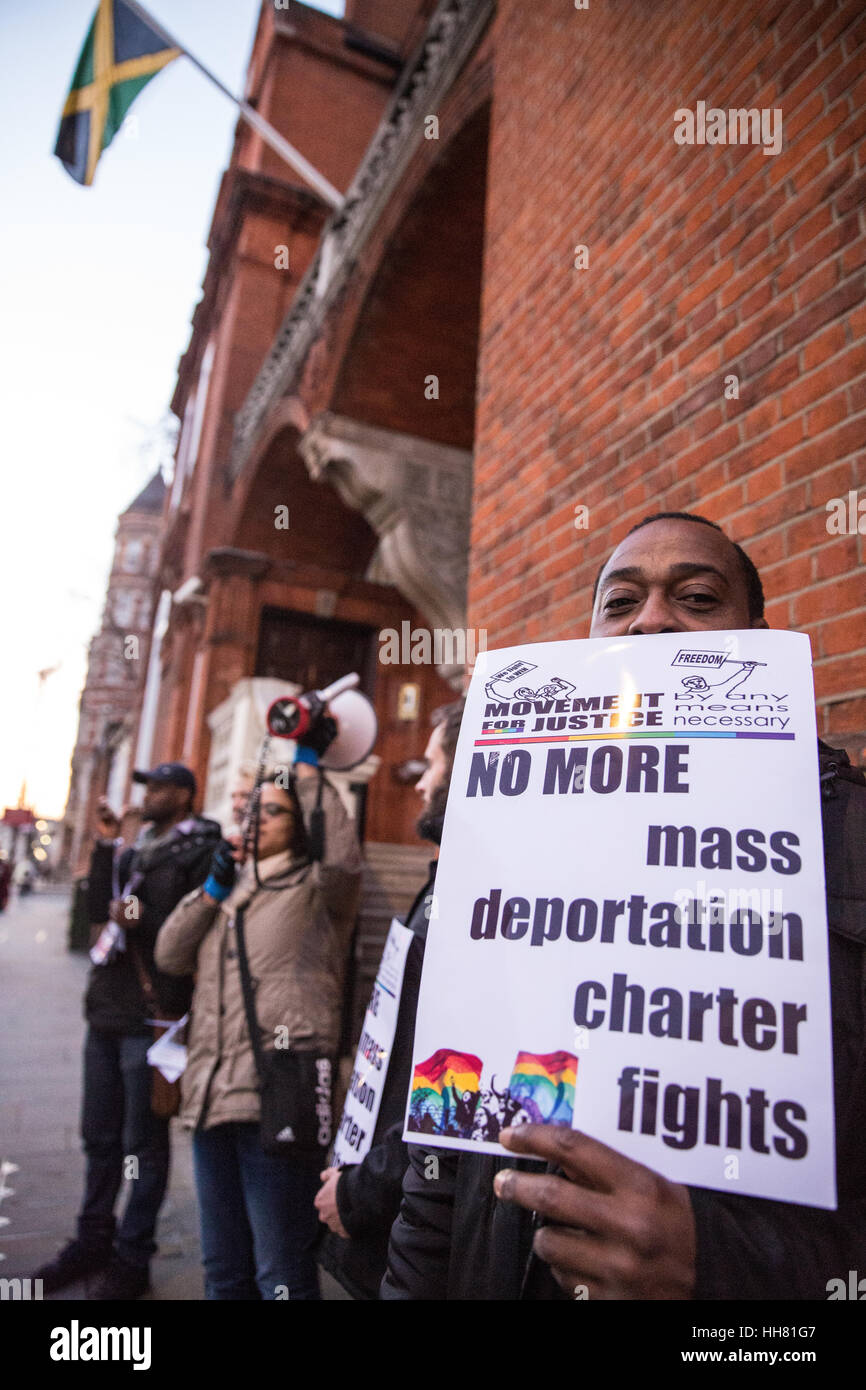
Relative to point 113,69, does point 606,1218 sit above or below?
below

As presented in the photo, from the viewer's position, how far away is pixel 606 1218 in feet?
2.71

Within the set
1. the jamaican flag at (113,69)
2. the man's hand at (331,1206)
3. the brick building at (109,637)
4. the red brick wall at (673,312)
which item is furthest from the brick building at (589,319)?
the brick building at (109,637)

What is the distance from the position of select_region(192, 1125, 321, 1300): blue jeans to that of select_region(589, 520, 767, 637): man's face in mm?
1829

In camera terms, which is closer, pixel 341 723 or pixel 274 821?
pixel 274 821

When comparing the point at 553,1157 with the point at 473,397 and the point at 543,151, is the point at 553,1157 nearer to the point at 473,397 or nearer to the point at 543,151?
the point at 543,151

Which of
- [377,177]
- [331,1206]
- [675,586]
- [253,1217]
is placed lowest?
[253,1217]

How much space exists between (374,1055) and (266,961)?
78cm

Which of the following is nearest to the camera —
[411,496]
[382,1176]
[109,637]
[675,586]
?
[675,586]

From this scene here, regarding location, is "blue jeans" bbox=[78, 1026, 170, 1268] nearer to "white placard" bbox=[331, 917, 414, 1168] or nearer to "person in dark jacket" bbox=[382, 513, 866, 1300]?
"white placard" bbox=[331, 917, 414, 1168]

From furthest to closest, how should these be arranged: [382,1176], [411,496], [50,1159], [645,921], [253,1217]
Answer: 1. [411,496]
2. [50,1159]
3. [253,1217]
4. [382,1176]
5. [645,921]

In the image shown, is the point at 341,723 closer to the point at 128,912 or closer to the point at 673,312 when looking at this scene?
the point at 128,912

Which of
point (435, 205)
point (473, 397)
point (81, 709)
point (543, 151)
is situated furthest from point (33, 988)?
point (81, 709)

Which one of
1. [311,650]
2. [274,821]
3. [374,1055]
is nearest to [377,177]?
[311,650]
